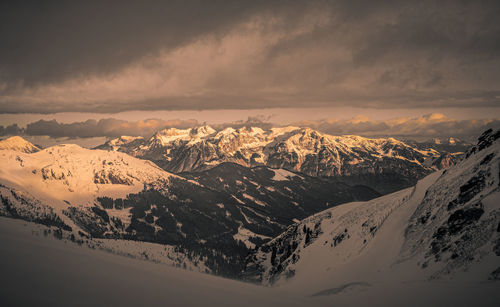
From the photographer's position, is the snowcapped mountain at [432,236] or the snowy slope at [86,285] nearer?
the snowy slope at [86,285]

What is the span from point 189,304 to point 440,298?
26.2 m

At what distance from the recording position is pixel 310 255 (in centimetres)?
10612

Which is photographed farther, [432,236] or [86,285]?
[432,236]

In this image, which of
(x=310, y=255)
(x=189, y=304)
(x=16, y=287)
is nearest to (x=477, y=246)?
(x=189, y=304)

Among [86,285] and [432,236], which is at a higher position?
[86,285]

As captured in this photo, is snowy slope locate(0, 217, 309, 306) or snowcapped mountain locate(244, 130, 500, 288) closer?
snowy slope locate(0, 217, 309, 306)

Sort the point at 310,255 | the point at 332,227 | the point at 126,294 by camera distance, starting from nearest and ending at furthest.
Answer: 1. the point at 126,294
2. the point at 310,255
3. the point at 332,227

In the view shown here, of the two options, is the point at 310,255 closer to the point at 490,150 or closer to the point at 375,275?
the point at 375,275

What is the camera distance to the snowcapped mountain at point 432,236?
137 feet

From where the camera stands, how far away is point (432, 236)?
2110 inches

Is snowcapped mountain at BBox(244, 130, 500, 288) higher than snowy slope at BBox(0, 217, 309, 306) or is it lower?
lower

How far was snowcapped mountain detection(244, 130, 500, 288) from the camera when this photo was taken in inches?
1639

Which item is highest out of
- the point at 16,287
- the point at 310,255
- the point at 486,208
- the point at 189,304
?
the point at 16,287

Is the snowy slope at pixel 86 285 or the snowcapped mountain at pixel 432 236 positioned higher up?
the snowy slope at pixel 86 285
